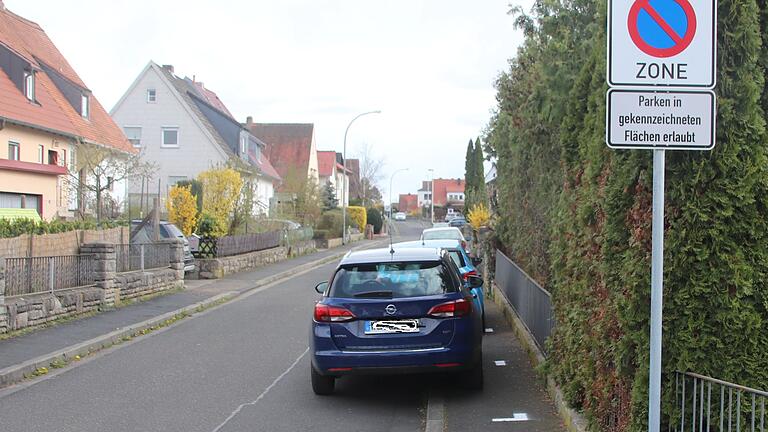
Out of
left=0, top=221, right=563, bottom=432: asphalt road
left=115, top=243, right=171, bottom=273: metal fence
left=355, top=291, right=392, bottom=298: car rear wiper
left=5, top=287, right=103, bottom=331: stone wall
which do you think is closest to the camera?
left=0, top=221, right=563, bottom=432: asphalt road

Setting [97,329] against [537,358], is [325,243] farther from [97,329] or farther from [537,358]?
[537,358]

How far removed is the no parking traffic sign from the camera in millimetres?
4012

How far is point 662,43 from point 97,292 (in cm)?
1331

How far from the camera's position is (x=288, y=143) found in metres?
74.6

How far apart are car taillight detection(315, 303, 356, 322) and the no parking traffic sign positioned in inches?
174

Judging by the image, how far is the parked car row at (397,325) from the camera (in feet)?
25.4

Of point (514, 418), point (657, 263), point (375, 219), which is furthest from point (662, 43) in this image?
point (375, 219)

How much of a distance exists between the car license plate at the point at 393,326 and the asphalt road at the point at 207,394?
840mm

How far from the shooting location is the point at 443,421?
723 centimetres

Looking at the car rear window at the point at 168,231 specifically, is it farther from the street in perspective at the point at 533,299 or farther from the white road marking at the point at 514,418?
the white road marking at the point at 514,418

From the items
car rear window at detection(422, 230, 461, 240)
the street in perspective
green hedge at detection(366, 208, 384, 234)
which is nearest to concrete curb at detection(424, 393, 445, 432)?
the street in perspective

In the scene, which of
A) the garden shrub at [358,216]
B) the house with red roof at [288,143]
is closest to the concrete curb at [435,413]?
the garden shrub at [358,216]

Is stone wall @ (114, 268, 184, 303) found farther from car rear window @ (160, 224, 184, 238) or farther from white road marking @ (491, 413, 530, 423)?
white road marking @ (491, 413, 530, 423)

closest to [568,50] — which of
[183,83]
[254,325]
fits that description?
[254,325]
